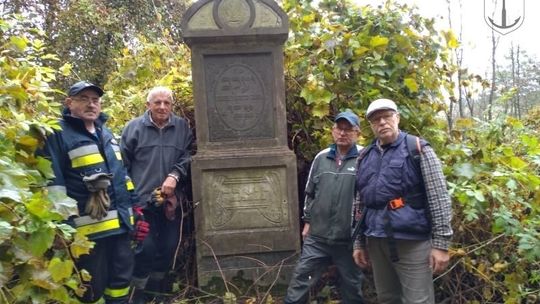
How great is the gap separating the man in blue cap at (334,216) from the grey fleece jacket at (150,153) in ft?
4.02

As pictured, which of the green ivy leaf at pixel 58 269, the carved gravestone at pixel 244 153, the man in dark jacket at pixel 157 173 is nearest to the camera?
the green ivy leaf at pixel 58 269

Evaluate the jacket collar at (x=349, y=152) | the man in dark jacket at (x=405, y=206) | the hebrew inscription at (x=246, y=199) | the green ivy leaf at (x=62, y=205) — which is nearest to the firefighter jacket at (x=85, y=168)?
the green ivy leaf at (x=62, y=205)

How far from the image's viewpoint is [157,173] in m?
4.52

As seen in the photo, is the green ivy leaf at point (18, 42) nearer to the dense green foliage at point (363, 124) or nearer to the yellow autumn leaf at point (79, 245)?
the dense green foliage at point (363, 124)

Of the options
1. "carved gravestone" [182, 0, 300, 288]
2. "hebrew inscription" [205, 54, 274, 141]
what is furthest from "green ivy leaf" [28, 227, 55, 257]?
"hebrew inscription" [205, 54, 274, 141]

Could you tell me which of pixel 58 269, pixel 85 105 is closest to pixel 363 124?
pixel 85 105

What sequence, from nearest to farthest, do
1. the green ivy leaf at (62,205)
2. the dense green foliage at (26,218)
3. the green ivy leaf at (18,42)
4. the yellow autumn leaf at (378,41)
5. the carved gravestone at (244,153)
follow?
the dense green foliage at (26,218) → the green ivy leaf at (62,205) → the green ivy leaf at (18,42) → the carved gravestone at (244,153) → the yellow autumn leaf at (378,41)

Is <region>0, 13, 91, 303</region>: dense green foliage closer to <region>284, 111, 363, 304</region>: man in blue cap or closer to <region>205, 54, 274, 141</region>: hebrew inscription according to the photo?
<region>284, 111, 363, 304</region>: man in blue cap

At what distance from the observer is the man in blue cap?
3992 mm

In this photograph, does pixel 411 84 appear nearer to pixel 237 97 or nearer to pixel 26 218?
pixel 237 97

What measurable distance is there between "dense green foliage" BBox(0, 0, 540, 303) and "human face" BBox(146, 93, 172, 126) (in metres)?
0.77

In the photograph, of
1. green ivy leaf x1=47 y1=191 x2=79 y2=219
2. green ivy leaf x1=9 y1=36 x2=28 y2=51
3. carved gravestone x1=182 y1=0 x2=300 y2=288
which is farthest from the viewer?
carved gravestone x1=182 y1=0 x2=300 y2=288

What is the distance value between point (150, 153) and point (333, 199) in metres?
1.59

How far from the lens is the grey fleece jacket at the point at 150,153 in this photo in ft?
14.8
